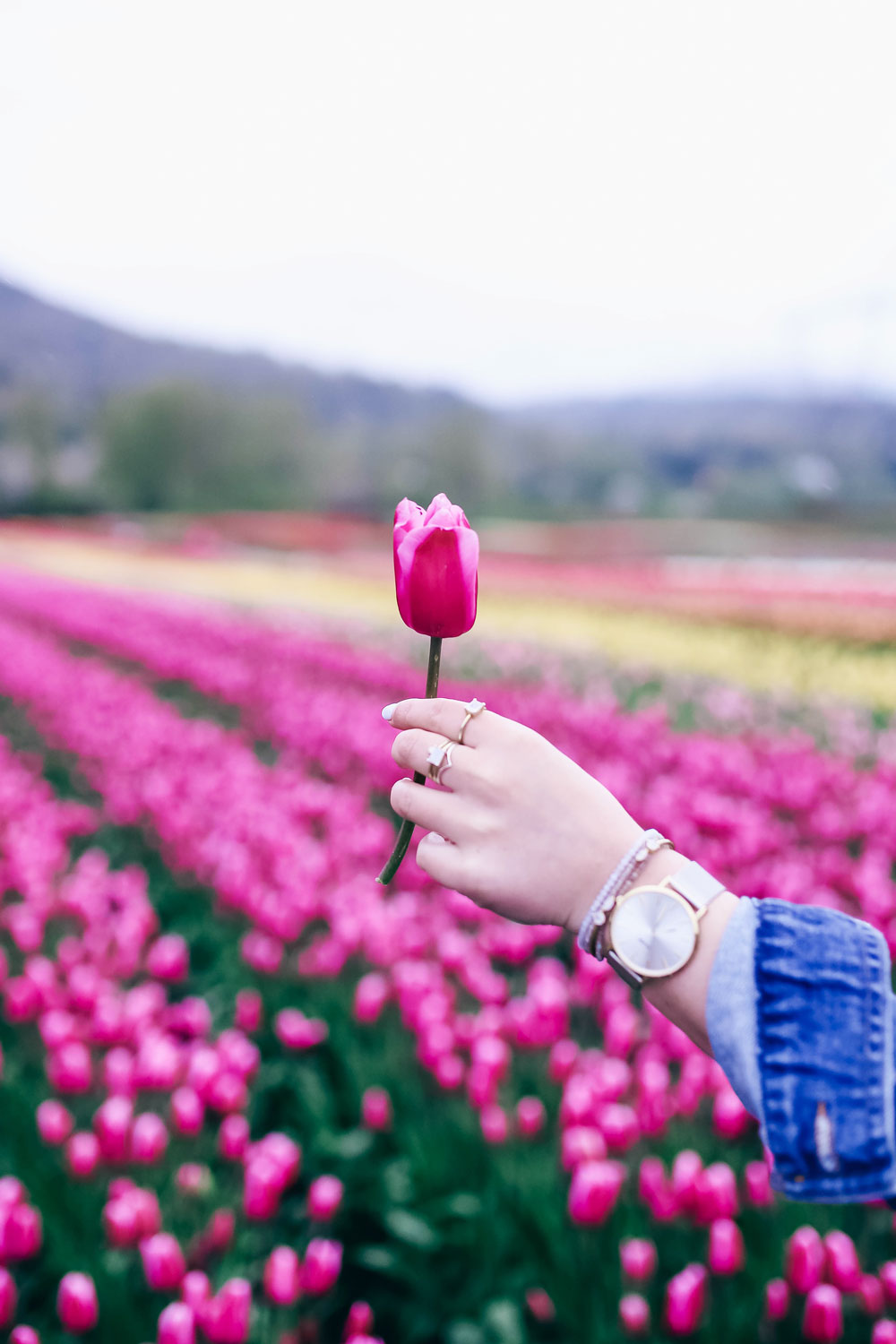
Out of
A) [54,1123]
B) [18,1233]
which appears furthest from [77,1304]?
[54,1123]

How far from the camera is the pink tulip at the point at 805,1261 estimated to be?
1.36m

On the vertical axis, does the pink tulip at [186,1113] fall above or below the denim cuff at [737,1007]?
below

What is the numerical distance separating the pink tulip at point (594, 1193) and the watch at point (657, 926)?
891mm

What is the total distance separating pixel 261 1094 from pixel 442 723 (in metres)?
1.57

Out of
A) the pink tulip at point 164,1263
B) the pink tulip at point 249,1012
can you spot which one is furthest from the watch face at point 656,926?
the pink tulip at point 249,1012

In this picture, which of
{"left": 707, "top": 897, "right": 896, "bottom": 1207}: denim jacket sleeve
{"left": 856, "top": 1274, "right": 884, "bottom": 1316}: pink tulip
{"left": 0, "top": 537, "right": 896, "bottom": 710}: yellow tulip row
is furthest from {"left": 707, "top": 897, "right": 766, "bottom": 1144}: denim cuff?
{"left": 0, "top": 537, "right": 896, "bottom": 710}: yellow tulip row

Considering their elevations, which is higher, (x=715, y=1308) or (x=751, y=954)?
(x=751, y=954)

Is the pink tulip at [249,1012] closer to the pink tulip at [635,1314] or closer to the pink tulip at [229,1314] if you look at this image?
the pink tulip at [229,1314]

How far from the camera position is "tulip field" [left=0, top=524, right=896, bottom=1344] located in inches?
56.5

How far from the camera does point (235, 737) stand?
188 inches

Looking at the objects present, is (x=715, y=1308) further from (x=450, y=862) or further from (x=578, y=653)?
(x=578, y=653)

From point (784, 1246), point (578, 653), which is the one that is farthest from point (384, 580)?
point (784, 1246)

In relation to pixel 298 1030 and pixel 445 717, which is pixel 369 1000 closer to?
pixel 298 1030

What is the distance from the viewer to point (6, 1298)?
1.38m
